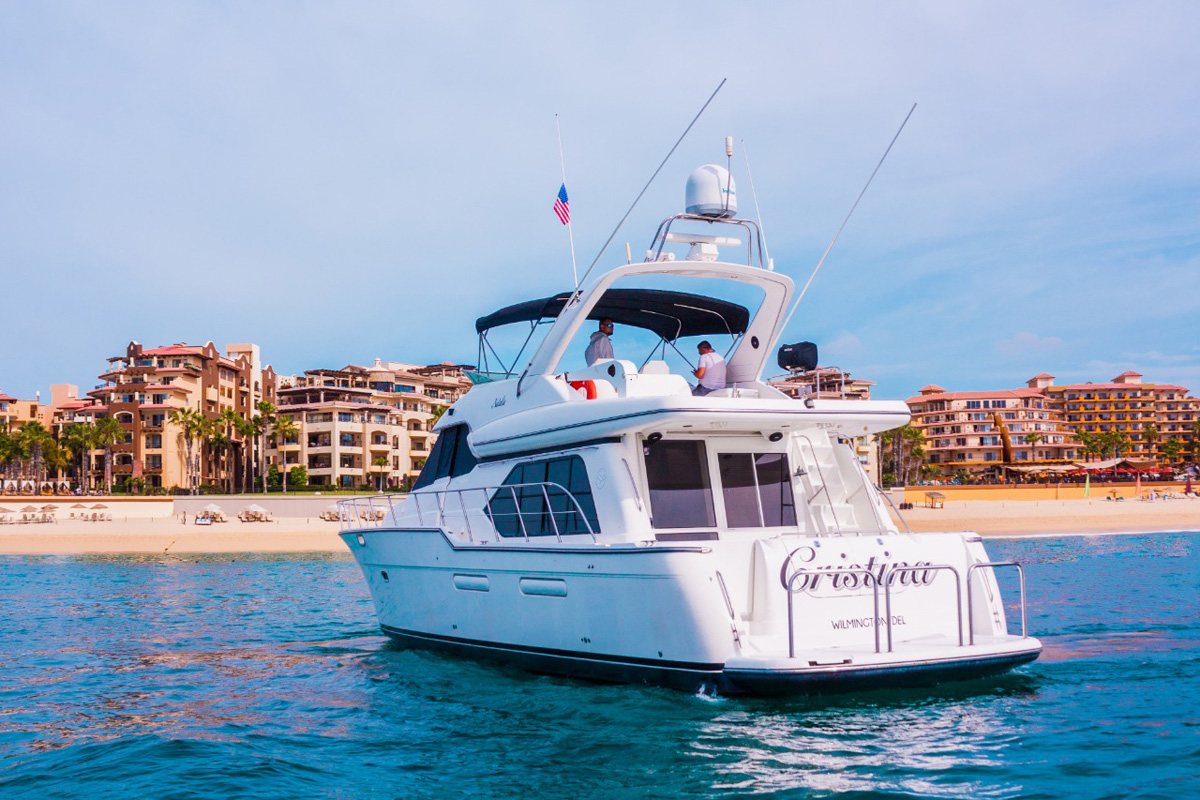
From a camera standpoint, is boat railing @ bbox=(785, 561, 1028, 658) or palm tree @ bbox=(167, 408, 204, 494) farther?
palm tree @ bbox=(167, 408, 204, 494)

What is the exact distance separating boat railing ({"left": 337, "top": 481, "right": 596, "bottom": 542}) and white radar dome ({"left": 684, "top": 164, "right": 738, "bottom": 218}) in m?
3.51

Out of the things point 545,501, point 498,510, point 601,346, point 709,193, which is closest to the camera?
point 545,501

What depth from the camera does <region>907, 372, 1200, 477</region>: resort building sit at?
11931 centimetres

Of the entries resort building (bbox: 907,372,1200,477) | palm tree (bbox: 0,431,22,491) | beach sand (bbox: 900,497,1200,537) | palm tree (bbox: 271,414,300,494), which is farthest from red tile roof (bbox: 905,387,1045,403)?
palm tree (bbox: 0,431,22,491)

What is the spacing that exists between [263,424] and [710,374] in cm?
7977

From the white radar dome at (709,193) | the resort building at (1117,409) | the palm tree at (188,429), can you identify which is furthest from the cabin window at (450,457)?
the resort building at (1117,409)

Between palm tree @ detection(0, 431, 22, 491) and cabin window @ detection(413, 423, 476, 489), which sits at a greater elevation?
palm tree @ detection(0, 431, 22, 491)

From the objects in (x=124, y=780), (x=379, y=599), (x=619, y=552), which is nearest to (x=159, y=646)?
(x=379, y=599)

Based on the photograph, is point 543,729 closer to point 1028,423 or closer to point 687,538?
point 687,538

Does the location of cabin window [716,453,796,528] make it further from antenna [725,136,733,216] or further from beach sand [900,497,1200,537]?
beach sand [900,497,1200,537]

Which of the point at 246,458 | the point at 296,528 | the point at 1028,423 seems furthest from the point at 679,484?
the point at 1028,423

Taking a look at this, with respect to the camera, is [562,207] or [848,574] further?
[562,207]

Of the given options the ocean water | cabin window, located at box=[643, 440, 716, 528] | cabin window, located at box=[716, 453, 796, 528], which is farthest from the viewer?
cabin window, located at box=[716, 453, 796, 528]

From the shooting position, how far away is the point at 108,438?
252 ft
